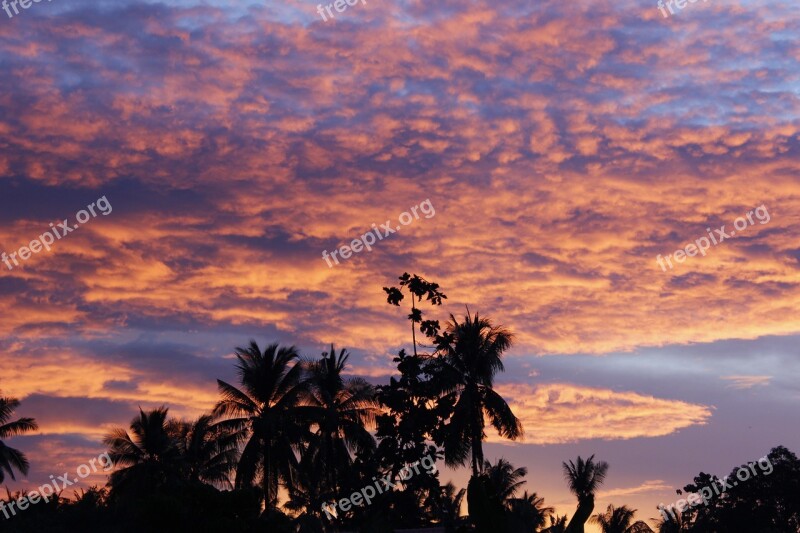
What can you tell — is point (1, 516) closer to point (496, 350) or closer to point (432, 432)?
point (432, 432)

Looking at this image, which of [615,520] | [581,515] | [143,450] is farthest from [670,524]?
[581,515]

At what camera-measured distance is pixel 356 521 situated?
57469mm

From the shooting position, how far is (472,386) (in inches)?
2260

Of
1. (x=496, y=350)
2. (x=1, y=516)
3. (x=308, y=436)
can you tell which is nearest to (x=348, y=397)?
(x=308, y=436)

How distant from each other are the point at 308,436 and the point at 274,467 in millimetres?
2821

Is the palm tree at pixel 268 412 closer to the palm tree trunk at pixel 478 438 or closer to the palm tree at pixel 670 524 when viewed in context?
the palm tree trunk at pixel 478 438

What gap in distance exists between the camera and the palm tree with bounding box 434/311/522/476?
5684cm

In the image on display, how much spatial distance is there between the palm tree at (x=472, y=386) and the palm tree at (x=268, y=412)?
9.35 meters

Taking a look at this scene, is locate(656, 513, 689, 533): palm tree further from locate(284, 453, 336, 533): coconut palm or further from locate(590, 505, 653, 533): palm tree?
locate(284, 453, 336, 533): coconut palm

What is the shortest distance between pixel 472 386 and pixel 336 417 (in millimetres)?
10117

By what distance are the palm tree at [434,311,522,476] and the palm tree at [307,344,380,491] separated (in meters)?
6.65

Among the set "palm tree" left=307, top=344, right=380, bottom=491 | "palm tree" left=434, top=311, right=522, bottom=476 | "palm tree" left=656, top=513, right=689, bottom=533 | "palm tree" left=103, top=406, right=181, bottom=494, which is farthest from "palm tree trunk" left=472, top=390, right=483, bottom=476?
"palm tree" left=656, top=513, right=689, bottom=533

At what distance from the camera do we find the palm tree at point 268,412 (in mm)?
58250

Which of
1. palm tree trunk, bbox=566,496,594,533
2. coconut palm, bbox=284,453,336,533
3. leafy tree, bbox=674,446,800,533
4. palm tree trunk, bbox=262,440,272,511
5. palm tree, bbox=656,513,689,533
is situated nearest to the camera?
palm tree trunk, bbox=566,496,594,533
